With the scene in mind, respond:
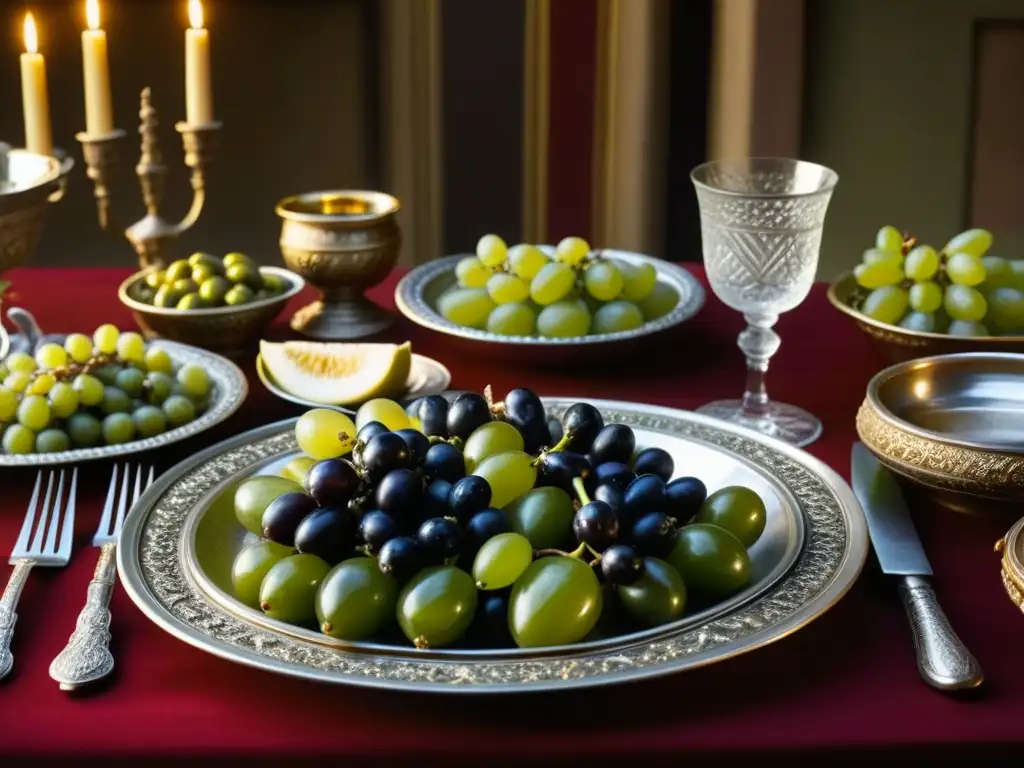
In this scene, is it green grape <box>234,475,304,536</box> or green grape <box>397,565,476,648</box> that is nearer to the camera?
green grape <box>397,565,476,648</box>

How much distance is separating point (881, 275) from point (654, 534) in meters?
0.50

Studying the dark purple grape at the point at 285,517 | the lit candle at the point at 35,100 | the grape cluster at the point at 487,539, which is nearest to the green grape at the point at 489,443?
the grape cluster at the point at 487,539

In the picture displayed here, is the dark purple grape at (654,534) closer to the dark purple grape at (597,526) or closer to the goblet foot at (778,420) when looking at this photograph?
the dark purple grape at (597,526)

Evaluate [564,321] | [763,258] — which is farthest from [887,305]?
[564,321]

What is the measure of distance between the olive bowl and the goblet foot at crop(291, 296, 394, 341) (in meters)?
0.05

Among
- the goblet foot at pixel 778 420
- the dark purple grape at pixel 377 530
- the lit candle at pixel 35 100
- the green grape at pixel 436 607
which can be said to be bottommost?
the goblet foot at pixel 778 420

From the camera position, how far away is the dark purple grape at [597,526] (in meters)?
0.60

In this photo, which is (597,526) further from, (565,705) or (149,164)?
(149,164)

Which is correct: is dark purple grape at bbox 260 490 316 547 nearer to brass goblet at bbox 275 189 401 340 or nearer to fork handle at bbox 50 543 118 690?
fork handle at bbox 50 543 118 690

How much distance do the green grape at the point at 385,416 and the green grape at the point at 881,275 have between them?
1.49 feet

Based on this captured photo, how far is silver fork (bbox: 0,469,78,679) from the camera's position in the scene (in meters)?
0.62

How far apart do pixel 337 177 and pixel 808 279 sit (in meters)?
1.70

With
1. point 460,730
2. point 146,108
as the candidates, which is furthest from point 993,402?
point 146,108

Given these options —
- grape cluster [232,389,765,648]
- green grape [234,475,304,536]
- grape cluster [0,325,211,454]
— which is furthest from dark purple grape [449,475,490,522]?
grape cluster [0,325,211,454]
